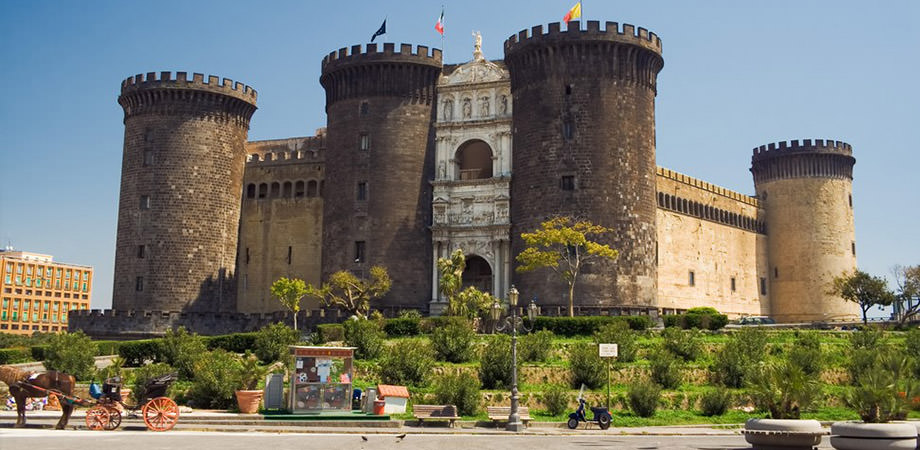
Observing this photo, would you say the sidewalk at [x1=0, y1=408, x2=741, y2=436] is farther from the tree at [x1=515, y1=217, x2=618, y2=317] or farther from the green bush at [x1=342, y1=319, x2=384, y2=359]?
the tree at [x1=515, y1=217, x2=618, y2=317]

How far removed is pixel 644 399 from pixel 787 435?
10235mm

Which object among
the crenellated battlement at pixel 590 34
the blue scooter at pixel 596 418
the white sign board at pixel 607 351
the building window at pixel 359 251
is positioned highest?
the crenellated battlement at pixel 590 34

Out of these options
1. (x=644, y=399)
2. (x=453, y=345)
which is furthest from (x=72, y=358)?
(x=644, y=399)

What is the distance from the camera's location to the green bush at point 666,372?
3203 centimetres

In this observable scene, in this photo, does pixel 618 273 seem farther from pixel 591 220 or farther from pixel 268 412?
pixel 268 412

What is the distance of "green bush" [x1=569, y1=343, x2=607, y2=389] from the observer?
32250 millimetres

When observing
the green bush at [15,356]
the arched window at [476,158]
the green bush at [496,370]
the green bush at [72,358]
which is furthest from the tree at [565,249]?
the green bush at [15,356]

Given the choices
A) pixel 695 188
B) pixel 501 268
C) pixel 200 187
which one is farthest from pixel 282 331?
pixel 695 188

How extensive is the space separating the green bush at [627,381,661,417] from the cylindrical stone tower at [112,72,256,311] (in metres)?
35.7

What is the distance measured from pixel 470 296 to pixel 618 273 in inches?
377

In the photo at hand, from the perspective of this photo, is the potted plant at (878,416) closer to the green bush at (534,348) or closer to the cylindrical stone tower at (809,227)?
the green bush at (534,348)

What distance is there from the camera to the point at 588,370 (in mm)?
32281

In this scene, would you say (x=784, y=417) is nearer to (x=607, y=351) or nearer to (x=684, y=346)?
(x=607, y=351)

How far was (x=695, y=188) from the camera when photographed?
221ft
